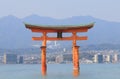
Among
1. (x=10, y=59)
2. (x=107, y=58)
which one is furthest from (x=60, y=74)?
(x=107, y=58)

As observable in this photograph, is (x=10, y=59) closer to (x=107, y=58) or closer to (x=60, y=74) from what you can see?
(x=107, y=58)

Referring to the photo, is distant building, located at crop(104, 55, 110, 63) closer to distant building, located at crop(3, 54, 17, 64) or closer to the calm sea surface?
distant building, located at crop(3, 54, 17, 64)

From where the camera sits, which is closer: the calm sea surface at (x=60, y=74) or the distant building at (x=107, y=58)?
the calm sea surface at (x=60, y=74)

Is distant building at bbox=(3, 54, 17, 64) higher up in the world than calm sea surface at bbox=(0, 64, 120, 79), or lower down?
higher up

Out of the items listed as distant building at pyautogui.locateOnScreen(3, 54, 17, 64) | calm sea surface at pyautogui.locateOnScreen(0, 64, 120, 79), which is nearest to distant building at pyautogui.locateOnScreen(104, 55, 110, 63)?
distant building at pyautogui.locateOnScreen(3, 54, 17, 64)

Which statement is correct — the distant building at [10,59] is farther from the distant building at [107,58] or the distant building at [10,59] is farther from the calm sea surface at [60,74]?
the calm sea surface at [60,74]

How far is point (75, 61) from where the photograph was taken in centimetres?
3794

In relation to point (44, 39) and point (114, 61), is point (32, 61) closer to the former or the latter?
point (114, 61)

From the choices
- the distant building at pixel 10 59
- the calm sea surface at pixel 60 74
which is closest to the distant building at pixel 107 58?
the distant building at pixel 10 59

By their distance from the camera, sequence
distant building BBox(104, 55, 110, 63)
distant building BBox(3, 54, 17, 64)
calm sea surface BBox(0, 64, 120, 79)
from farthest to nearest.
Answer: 1. distant building BBox(104, 55, 110, 63)
2. distant building BBox(3, 54, 17, 64)
3. calm sea surface BBox(0, 64, 120, 79)

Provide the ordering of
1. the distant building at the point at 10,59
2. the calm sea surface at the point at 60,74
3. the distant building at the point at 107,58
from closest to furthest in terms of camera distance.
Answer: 1. the calm sea surface at the point at 60,74
2. the distant building at the point at 10,59
3. the distant building at the point at 107,58

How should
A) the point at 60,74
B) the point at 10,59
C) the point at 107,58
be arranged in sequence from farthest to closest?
the point at 107,58 → the point at 10,59 → the point at 60,74

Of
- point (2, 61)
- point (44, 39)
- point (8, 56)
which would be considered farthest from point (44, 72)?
point (2, 61)

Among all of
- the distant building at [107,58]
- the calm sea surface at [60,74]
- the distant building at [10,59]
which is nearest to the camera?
Answer: the calm sea surface at [60,74]
